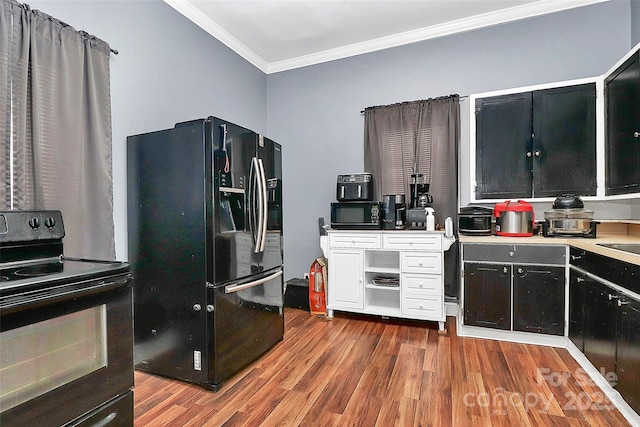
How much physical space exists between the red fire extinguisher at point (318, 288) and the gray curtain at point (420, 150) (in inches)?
41.3

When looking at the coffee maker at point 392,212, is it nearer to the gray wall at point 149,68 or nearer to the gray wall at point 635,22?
the gray wall at point 149,68

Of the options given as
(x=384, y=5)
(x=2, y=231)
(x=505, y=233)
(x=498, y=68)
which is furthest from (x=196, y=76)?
(x=505, y=233)

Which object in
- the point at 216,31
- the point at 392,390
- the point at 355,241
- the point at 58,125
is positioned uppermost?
the point at 216,31

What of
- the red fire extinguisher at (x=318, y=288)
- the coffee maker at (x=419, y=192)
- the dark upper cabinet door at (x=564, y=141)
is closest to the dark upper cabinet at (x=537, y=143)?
the dark upper cabinet door at (x=564, y=141)

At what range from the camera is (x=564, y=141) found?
2.85 m

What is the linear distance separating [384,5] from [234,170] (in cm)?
224

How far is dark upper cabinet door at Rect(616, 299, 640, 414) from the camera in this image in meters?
1.59

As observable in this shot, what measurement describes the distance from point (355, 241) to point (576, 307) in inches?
72.5

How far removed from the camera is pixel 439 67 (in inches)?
133

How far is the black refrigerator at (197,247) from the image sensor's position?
1.97m

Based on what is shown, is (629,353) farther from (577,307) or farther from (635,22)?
(635,22)

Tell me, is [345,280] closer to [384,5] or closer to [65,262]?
[65,262]

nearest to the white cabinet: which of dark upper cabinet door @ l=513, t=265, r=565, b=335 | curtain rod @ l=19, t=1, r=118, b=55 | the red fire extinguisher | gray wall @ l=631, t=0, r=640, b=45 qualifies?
the red fire extinguisher

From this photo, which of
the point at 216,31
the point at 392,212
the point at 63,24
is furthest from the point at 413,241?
the point at 63,24
